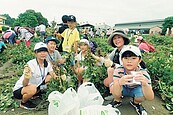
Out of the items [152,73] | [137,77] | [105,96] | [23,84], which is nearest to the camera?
[137,77]

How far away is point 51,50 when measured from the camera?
4391mm

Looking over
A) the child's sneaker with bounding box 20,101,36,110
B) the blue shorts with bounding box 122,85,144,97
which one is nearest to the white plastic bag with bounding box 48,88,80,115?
the blue shorts with bounding box 122,85,144,97

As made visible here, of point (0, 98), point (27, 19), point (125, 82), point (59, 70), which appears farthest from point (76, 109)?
point (27, 19)

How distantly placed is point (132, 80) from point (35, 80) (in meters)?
1.47

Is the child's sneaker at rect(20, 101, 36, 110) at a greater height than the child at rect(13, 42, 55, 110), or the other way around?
the child at rect(13, 42, 55, 110)

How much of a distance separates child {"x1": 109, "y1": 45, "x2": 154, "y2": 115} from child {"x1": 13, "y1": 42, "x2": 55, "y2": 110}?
103 cm

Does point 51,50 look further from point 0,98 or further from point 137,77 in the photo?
point 137,77

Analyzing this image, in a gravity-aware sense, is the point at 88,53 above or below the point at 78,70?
above

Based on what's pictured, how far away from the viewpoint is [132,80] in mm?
2672

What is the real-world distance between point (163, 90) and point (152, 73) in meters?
0.52

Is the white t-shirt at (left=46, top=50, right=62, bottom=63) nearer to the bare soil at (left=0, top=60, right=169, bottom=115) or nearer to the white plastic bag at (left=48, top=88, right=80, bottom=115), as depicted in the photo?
the bare soil at (left=0, top=60, right=169, bottom=115)

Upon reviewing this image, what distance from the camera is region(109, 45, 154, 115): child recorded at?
105 inches

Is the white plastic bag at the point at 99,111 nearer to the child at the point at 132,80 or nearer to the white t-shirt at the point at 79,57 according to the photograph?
the child at the point at 132,80

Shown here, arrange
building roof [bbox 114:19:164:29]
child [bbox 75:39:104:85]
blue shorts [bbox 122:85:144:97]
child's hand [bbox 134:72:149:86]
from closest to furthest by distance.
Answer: child's hand [bbox 134:72:149:86], blue shorts [bbox 122:85:144:97], child [bbox 75:39:104:85], building roof [bbox 114:19:164:29]
